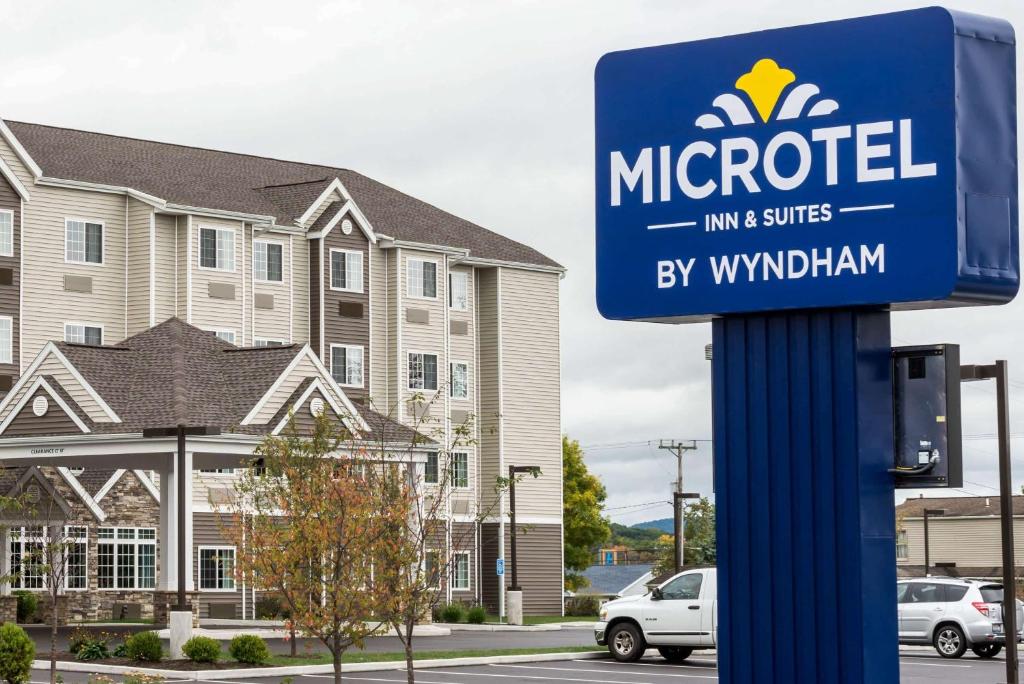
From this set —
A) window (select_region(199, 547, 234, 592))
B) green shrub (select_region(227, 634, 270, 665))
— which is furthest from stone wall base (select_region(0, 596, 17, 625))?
green shrub (select_region(227, 634, 270, 665))

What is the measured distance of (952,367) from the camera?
30.0 ft

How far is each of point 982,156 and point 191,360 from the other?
112ft

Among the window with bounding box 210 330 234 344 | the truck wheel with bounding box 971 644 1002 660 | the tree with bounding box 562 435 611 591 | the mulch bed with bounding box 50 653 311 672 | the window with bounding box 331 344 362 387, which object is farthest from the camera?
Answer: the tree with bounding box 562 435 611 591

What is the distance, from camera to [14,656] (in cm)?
2372

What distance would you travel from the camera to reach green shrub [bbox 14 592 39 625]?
4788 centimetres

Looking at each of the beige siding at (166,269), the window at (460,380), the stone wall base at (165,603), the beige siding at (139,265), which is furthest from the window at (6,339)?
the window at (460,380)

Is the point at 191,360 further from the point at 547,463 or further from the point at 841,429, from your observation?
the point at 841,429

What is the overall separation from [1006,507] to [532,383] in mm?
44375

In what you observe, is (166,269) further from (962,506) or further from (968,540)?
(962,506)

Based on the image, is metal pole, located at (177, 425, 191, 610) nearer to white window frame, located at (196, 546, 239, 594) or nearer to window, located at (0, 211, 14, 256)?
white window frame, located at (196, 546, 239, 594)

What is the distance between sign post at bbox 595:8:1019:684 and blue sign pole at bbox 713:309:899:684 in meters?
0.01

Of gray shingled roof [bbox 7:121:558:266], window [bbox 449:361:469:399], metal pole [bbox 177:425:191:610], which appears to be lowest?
metal pole [bbox 177:425:191:610]

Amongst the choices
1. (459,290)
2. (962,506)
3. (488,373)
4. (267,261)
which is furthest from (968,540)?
(267,261)

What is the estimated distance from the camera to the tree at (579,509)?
8844 centimetres
